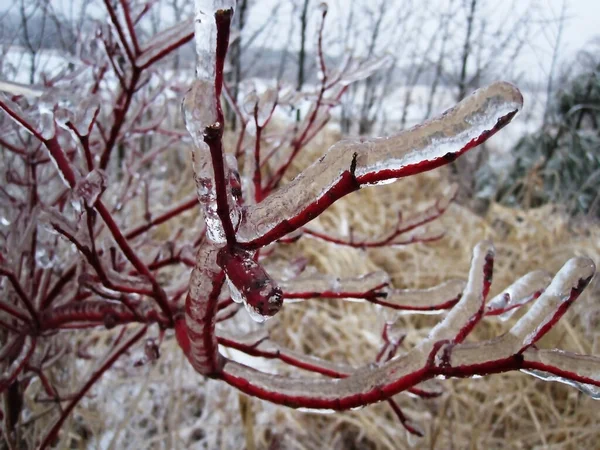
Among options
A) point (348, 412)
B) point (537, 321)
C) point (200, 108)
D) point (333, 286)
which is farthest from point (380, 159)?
point (348, 412)

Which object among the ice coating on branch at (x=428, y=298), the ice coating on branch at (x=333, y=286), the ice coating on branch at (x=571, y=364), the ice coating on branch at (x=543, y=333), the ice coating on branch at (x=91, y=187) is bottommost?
the ice coating on branch at (x=571, y=364)

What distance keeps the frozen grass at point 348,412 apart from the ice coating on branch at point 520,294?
2.76 ft

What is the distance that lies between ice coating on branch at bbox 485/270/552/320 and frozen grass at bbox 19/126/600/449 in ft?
2.76

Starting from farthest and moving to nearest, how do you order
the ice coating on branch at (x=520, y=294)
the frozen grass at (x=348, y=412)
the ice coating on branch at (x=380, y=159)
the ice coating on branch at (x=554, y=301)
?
the frozen grass at (x=348, y=412) → the ice coating on branch at (x=520, y=294) → the ice coating on branch at (x=554, y=301) → the ice coating on branch at (x=380, y=159)

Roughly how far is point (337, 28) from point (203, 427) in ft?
10.9

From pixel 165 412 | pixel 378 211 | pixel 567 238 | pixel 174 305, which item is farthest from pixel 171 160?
pixel 174 305

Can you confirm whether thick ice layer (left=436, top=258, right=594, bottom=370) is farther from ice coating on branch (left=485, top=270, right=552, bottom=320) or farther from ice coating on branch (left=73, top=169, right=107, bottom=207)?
ice coating on branch (left=73, top=169, right=107, bottom=207)

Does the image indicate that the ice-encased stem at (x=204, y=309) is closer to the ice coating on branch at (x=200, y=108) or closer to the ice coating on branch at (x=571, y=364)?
the ice coating on branch at (x=200, y=108)

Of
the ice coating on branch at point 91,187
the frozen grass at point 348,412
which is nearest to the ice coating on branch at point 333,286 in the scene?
the ice coating on branch at point 91,187

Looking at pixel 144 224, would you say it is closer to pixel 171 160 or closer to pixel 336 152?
pixel 336 152

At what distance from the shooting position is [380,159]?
0.29m

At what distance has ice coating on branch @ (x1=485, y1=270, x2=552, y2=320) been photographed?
527mm

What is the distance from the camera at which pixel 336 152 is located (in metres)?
0.31

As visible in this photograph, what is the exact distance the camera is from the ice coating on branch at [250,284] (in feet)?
1.04
